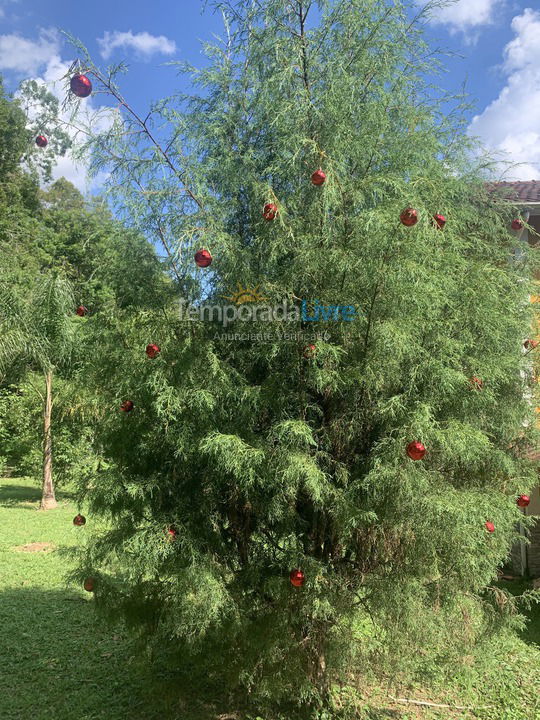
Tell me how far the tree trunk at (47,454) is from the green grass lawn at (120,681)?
18.5ft

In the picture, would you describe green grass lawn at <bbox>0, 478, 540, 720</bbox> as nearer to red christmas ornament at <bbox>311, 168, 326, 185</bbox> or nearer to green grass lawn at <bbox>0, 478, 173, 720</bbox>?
green grass lawn at <bbox>0, 478, 173, 720</bbox>

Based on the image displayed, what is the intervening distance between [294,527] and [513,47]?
4.75 m

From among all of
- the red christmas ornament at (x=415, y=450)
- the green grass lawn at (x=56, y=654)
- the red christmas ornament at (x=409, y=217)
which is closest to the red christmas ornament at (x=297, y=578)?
the red christmas ornament at (x=415, y=450)

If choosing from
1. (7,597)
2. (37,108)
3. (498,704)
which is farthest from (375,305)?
(7,597)

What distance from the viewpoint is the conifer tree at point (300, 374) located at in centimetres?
308

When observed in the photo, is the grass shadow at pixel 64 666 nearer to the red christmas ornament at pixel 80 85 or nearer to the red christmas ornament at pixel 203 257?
the red christmas ornament at pixel 203 257

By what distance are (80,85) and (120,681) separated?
179 inches

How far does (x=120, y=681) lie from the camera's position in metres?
4.60

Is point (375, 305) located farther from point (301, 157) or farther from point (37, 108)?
point (37, 108)

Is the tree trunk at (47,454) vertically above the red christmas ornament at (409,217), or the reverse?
the red christmas ornament at (409,217)

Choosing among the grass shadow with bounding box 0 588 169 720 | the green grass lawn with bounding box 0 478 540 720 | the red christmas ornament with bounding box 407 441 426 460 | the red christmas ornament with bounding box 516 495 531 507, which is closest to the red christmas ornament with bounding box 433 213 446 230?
the red christmas ornament with bounding box 407 441 426 460

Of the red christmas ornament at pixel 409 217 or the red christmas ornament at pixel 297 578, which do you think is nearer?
the red christmas ornament at pixel 409 217

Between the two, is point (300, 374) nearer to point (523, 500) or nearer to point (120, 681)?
point (523, 500)

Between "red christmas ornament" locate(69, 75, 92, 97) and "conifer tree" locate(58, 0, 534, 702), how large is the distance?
230mm
